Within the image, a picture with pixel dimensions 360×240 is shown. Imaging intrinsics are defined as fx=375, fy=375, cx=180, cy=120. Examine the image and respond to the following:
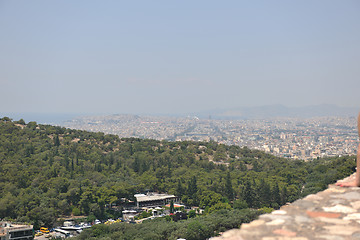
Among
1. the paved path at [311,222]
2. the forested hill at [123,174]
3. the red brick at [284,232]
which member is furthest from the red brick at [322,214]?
the forested hill at [123,174]

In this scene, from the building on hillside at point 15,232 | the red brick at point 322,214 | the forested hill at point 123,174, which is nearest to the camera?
the red brick at point 322,214

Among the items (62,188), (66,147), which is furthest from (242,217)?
(66,147)

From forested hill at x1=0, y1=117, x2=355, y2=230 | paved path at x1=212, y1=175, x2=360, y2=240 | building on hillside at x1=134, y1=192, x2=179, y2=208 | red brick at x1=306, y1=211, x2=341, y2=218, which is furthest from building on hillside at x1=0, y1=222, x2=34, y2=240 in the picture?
red brick at x1=306, y1=211, x2=341, y2=218

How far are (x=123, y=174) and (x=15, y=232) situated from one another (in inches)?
879

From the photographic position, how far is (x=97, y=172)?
45906 millimetres

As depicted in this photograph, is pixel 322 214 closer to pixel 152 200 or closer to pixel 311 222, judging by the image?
pixel 311 222

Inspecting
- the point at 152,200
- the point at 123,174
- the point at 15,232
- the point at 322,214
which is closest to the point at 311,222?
the point at 322,214

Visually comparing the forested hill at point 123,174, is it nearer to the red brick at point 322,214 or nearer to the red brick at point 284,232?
the red brick at point 322,214

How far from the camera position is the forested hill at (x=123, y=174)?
36.3 metres

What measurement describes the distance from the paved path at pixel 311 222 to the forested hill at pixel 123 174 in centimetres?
2390

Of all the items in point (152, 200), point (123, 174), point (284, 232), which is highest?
point (284, 232)

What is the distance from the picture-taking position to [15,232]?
25938 millimetres

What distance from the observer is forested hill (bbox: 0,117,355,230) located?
119 ft

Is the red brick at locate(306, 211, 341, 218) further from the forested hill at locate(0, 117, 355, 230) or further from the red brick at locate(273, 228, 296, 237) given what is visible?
the forested hill at locate(0, 117, 355, 230)
